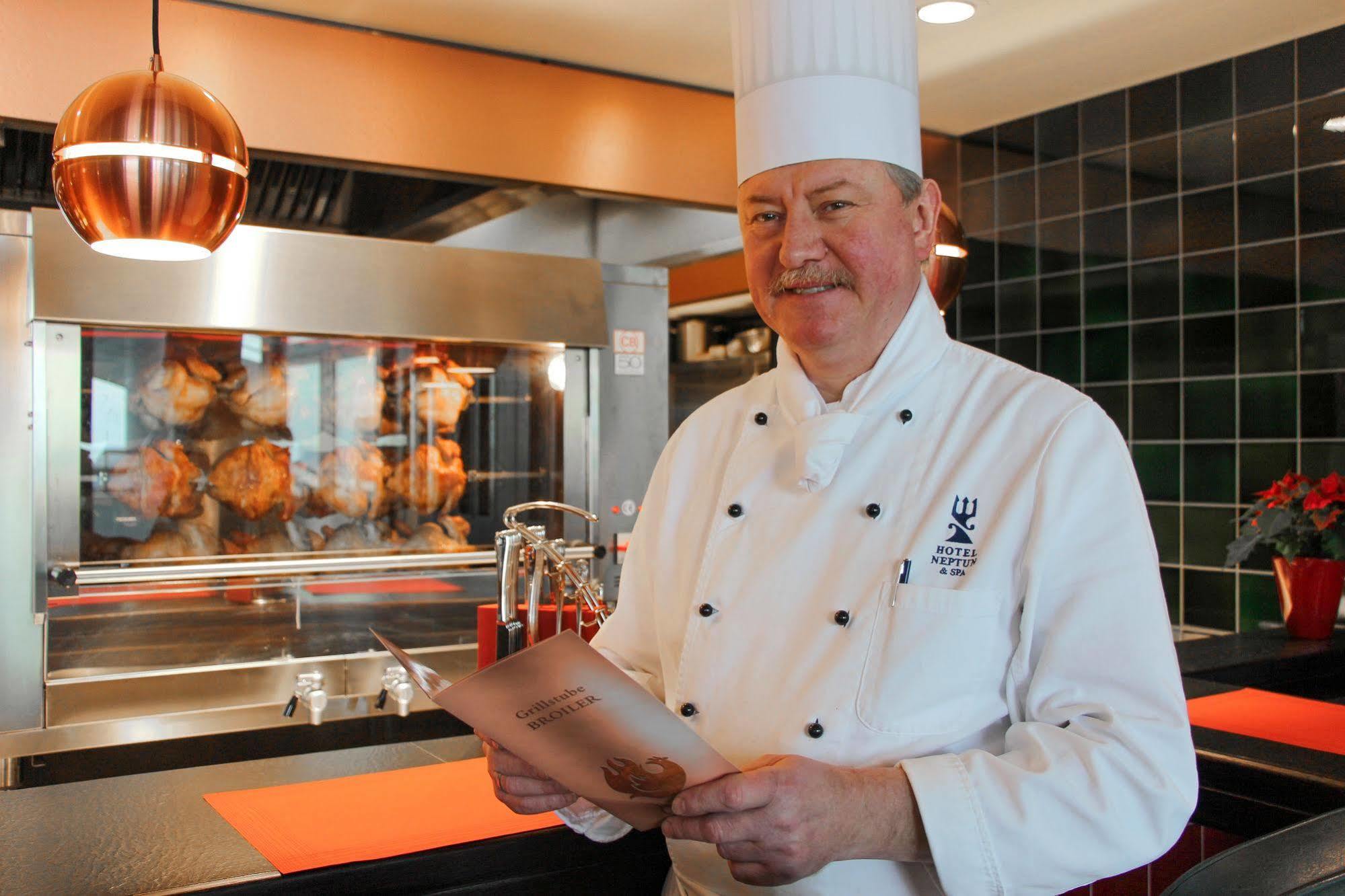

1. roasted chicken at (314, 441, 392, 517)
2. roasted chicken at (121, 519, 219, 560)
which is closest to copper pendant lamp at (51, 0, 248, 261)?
roasted chicken at (121, 519, 219, 560)

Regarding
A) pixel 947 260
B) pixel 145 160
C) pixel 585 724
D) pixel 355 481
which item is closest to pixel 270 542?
pixel 355 481

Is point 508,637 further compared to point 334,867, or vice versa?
point 508,637

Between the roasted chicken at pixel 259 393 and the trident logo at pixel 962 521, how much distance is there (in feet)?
7.37

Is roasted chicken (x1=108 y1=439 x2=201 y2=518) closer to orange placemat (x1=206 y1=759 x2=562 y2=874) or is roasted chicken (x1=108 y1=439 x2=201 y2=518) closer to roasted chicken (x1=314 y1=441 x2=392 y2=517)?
roasted chicken (x1=314 y1=441 x2=392 y2=517)

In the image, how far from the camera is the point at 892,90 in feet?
4.76

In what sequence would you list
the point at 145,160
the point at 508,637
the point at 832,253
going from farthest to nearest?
the point at 508,637 < the point at 145,160 < the point at 832,253

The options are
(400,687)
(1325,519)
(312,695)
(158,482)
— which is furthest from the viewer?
(1325,519)

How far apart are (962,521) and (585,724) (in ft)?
1.58

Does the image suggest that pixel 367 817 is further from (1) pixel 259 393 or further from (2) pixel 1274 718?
(1) pixel 259 393

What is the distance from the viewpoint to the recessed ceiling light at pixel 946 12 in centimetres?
299

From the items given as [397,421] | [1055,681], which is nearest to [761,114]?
[1055,681]

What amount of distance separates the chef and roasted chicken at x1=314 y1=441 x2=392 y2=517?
1762mm

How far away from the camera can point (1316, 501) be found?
2979mm

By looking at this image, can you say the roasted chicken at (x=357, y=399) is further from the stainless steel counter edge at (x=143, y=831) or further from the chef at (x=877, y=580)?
the chef at (x=877, y=580)
